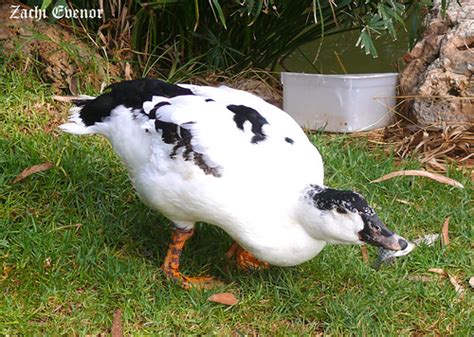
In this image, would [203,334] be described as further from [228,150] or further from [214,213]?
[228,150]

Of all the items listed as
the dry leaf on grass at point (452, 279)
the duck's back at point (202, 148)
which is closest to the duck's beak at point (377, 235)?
the duck's back at point (202, 148)

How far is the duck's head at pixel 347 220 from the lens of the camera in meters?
3.00

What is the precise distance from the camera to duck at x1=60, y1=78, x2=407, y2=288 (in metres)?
3.06

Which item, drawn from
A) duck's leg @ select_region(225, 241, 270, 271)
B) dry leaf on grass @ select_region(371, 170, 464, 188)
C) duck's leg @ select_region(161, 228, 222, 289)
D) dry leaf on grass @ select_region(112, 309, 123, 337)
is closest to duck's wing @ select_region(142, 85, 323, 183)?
duck's leg @ select_region(161, 228, 222, 289)

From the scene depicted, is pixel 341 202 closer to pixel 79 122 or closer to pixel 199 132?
pixel 199 132

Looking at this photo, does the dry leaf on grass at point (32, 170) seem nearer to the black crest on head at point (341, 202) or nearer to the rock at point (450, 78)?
the black crest on head at point (341, 202)

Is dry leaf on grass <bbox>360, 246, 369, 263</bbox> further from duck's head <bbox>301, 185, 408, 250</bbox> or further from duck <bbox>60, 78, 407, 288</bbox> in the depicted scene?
duck's head <bbox>301, 185, 408, 250</bbox>

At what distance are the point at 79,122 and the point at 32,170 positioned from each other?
1.45 ft

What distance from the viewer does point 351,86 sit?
505 cm

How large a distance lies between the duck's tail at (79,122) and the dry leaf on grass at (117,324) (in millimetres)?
835

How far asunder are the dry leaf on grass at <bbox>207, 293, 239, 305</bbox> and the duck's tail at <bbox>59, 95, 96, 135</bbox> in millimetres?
917

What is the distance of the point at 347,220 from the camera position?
302 cm

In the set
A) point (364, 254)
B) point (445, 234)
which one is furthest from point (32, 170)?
point (445, 234)

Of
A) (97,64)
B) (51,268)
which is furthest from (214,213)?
(97,64)
